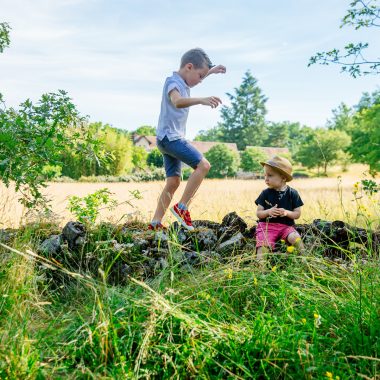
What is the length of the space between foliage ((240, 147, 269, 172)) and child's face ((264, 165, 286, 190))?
135 feet

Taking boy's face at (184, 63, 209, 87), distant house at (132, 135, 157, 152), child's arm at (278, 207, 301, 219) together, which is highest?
distant house at (132, 135, 157, 152)

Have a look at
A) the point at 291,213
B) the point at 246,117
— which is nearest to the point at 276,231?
the point at 291,213

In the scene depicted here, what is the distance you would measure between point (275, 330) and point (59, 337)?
1.20 metres

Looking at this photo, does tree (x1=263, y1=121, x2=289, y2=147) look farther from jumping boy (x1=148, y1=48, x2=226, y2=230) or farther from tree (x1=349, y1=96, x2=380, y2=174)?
jumping boy (x1=148, y1=48, x2=226, y2=230)

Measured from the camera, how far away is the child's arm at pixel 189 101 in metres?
4.57

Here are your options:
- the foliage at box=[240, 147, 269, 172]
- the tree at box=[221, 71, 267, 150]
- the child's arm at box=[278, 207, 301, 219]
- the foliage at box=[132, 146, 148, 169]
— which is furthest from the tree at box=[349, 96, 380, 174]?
the tree at box=[221, 71, 267, 150]

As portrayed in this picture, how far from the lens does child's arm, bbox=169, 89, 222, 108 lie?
457 cm

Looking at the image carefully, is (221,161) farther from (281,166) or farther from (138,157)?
(281,166)

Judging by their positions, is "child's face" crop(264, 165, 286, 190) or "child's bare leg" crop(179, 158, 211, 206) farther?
"child's bare leg" crop(179, 158, 211, 206)

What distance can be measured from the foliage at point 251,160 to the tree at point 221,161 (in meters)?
3.47

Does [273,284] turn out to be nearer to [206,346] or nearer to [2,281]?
[206,346]

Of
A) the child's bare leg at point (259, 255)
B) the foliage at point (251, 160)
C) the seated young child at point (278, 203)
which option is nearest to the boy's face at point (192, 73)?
the seated young child at point (278, 203)

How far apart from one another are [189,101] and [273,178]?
115cm

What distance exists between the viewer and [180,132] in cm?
525
